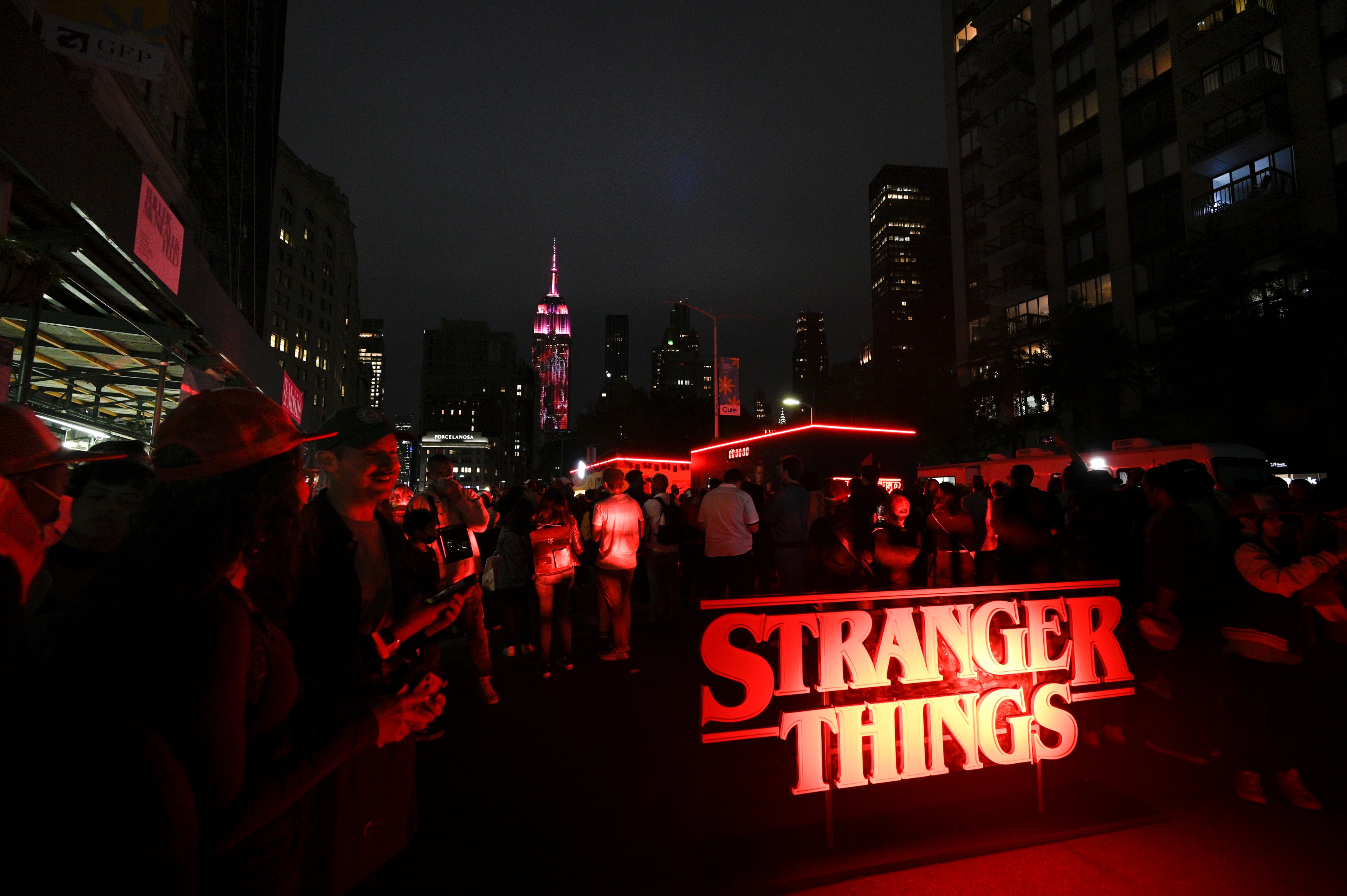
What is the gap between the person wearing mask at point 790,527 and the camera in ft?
25.8

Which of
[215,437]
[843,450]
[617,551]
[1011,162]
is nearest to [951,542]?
[617,551]

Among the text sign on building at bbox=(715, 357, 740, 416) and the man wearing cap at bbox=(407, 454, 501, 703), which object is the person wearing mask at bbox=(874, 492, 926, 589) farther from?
the text sign on building at bbox=(715, 357, 740, 416)

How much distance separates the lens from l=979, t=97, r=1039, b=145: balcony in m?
37.9

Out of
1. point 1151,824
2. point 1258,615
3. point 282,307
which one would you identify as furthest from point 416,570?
point 282,307

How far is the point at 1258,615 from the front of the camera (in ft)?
12.7

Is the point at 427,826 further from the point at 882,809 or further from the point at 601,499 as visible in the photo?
the point at 601,499

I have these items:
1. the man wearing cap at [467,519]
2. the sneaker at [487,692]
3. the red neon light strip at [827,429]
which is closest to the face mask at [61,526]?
the man wearing cap at [467,519]

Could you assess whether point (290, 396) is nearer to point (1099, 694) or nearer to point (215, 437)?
point (215, 437)

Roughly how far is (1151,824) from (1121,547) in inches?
139

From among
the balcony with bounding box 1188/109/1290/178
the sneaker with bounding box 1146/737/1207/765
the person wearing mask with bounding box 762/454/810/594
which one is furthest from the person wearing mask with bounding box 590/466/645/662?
the balcony with bounding box 1188/109/1290/178

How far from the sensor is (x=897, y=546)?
579cm

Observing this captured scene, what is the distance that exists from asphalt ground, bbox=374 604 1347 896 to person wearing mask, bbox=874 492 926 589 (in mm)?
1814

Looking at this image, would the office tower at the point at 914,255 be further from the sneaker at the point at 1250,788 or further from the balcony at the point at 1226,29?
the sneaker at the point at 1250,788

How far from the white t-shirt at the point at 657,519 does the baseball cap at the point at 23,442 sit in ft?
22.6
